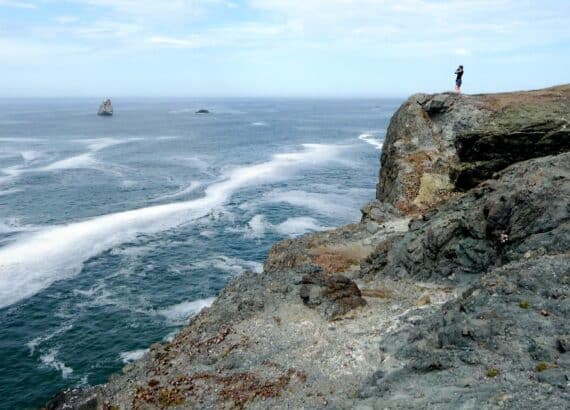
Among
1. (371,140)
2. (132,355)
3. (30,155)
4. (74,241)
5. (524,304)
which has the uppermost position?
(524,304)

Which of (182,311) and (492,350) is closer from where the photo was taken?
(492,350)

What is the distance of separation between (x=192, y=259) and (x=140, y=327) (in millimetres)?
14241

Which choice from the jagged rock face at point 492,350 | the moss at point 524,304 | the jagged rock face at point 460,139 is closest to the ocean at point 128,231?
the jagged rock face at point 460,139

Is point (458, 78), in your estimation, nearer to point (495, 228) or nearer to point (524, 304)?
point (495, 228)

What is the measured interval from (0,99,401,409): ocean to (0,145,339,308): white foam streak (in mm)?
160

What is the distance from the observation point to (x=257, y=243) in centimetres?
5769

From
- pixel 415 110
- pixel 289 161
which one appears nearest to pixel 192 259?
pixel 415 110

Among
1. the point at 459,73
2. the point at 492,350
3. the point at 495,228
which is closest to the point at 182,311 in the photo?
the point at 495,228

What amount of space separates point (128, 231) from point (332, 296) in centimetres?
4198

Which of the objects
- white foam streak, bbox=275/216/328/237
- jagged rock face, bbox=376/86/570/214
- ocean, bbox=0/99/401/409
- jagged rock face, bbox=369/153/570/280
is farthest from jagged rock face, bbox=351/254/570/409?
white foam streak, bbox=275/216/328/237

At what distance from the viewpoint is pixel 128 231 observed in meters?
60.5

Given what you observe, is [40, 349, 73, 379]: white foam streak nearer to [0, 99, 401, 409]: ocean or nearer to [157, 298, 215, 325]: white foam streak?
[0, 99, 401, 409]: ocean

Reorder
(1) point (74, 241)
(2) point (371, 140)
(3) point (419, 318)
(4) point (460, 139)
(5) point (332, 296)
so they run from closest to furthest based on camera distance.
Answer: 1. (3) point (419, 318)
2. (5) point (332, 296)
3. (4) point (460, 139)
4. (1) point (74, 241)
5. (2) point (371, 140)

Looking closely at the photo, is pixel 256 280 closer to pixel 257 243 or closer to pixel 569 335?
pixel 569 335
